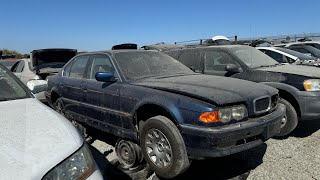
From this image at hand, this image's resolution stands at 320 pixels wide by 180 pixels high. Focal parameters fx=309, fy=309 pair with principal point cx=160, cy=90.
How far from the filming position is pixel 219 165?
4.04 meters

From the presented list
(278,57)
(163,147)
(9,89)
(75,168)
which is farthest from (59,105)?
(278,57)

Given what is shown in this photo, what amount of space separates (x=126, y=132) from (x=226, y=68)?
2590mm

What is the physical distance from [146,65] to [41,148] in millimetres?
2956

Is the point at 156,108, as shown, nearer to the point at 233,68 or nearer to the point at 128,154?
the point at 128,154

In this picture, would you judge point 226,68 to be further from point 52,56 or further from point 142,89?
point 52,56

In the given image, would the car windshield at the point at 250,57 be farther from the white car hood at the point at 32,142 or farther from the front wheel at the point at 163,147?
the white car hood at the point at 32,142

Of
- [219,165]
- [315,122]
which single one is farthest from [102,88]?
[315,122]

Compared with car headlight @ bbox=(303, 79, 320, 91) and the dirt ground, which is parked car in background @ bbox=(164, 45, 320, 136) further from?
the dirt ground

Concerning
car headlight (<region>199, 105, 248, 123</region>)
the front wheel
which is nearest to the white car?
the front wheel

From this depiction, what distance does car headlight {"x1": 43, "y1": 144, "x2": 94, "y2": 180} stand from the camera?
179 centimetres

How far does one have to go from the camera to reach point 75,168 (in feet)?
6.30

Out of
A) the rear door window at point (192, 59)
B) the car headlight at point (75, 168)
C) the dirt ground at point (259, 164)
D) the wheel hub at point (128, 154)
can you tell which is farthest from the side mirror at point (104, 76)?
the rear door window at point (192, 59)

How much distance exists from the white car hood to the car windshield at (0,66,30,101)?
0.41 metres

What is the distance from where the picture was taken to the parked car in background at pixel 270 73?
497 cm
